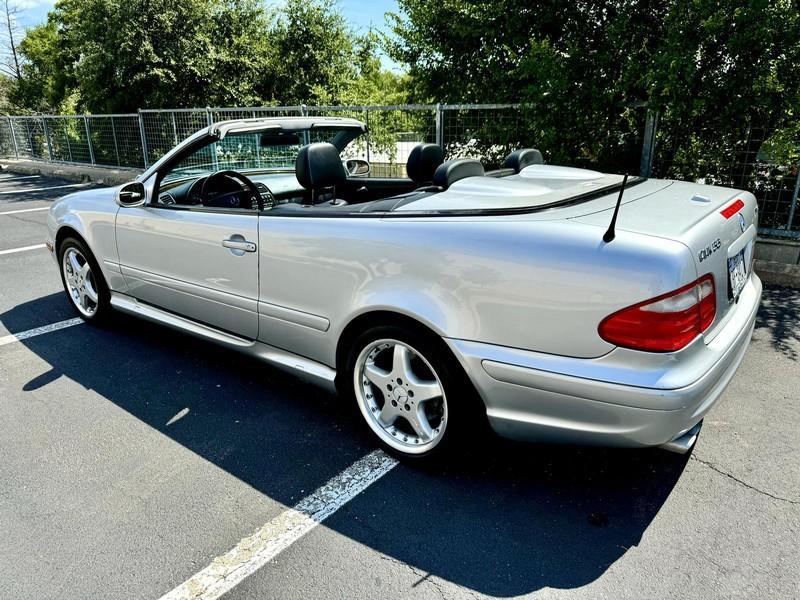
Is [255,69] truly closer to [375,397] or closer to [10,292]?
[10,292]

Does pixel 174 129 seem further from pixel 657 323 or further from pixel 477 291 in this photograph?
pixel 657 323

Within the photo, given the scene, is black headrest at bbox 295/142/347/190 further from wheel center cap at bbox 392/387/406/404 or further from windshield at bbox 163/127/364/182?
wheel center cap at bbox 392/387/406/404

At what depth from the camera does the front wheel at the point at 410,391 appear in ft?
8.11

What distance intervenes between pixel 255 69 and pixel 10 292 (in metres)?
11.9

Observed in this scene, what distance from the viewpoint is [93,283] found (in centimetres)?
448

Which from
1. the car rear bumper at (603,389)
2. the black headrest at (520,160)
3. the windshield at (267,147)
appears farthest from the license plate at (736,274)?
the windshield at (267,147)

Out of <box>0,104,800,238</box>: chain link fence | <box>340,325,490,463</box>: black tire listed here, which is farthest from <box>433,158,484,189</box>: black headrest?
<box>0,104,800,238</box>: chain link fence

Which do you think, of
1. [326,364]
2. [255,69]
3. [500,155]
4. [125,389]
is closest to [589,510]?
[326,364]

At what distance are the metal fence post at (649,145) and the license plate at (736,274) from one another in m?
4.03

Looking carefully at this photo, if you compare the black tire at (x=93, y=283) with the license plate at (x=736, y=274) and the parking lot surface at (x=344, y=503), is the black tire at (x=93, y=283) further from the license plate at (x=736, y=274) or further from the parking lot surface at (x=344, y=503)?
the license plate at (x=736, y=274)

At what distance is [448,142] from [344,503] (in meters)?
6.49

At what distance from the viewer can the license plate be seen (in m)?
2.43

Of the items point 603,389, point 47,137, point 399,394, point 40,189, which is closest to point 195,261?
point 399,394

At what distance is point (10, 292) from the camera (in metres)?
5.53
